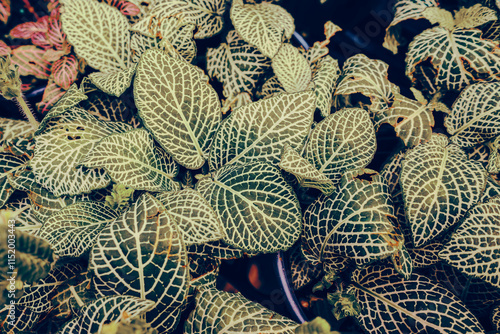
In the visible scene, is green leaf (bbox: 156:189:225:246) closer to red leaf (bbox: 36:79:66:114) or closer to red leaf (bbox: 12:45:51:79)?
red leaf (bbox: 36:79:66:114)

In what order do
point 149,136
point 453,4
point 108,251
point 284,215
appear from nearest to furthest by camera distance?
point 108,251, point 284,215, point 149,136, point 453,4

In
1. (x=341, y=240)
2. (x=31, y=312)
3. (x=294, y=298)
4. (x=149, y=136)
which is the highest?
(x=341, y=240)

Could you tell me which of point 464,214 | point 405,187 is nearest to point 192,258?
point 405,187

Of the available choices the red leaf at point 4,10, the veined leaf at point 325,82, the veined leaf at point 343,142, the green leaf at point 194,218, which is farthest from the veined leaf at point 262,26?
the red leaf at point 4,10

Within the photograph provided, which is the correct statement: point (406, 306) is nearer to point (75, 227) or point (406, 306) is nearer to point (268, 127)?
point (268, 127)

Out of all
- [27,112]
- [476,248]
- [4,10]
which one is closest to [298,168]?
[476,248]

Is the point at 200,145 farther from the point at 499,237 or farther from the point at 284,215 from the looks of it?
the point at 499,237

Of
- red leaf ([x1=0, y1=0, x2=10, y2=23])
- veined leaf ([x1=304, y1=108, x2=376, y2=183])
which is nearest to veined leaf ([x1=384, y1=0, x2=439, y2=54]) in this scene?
veined leaf ([x1=304, y1=108, x2=376, y2=183])
